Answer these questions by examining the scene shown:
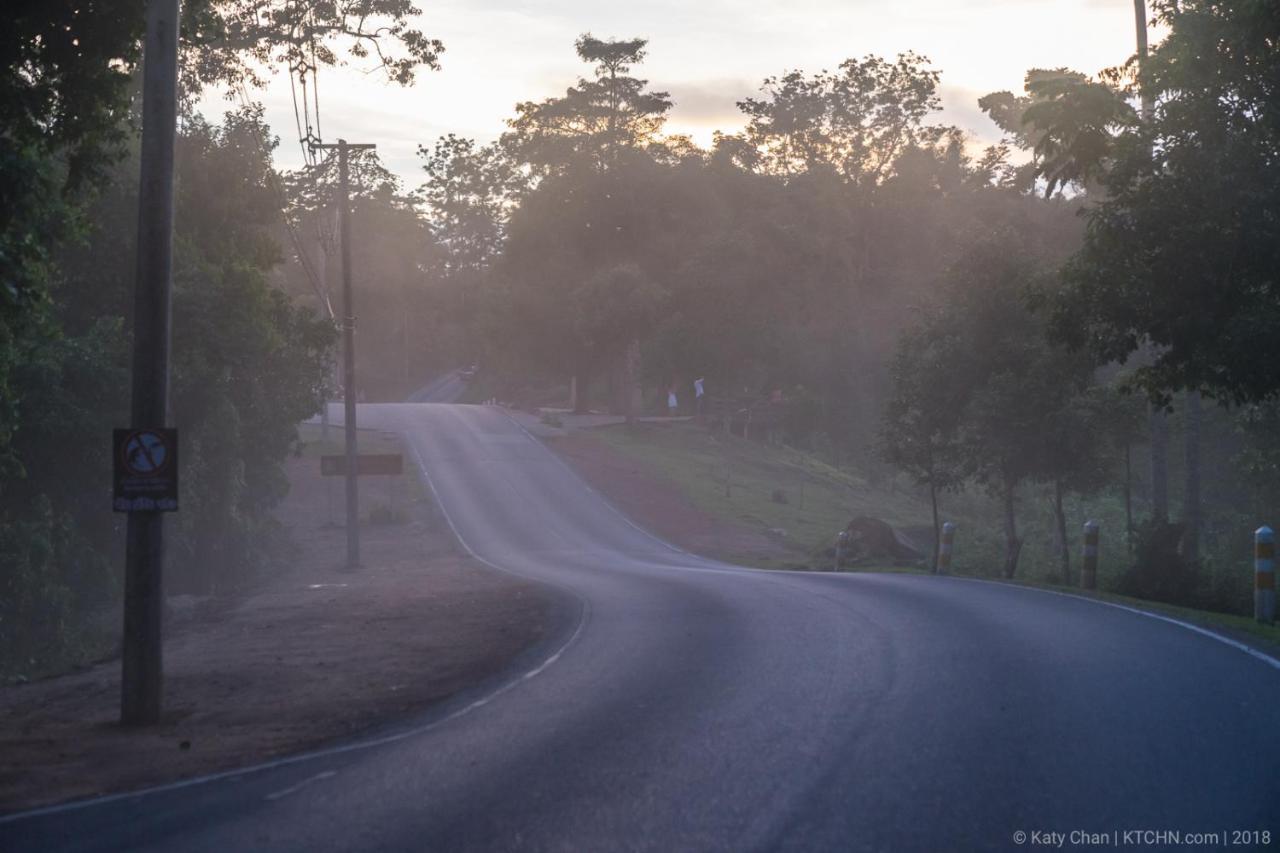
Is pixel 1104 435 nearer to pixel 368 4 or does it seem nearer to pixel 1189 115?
pixel 1189 115

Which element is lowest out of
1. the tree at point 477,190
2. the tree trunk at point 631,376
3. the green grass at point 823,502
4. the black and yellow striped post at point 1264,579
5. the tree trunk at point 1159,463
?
the green grass at point 823,502

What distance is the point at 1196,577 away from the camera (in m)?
20.8

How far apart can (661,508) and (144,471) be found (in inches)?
1500

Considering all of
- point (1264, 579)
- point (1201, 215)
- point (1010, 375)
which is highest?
point (1201, 215)

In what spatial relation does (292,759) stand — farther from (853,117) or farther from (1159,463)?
(853,117)

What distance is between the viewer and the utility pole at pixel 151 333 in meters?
11.2

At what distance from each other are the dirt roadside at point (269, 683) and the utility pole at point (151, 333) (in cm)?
67

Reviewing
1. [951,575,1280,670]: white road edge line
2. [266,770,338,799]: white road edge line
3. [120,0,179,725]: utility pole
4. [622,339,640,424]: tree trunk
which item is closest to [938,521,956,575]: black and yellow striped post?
[951,575,1280,670]: white road edge line

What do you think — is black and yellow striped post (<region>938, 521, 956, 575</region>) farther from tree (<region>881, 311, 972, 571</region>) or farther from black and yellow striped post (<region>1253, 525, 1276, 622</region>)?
black and yellow striped post (<region>1253, 525, 1276, 622</region>)

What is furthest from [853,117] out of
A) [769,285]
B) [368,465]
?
[368,465]

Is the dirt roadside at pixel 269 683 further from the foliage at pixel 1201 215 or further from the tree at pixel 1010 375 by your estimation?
the tree at pixel 1010 375

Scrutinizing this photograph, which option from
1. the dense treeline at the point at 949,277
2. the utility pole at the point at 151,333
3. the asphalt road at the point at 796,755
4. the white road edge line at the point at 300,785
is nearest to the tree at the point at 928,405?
the dense treeline at the point at 949,277

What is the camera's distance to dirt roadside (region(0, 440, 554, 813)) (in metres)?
9.38

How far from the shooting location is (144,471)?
36.6 feet
